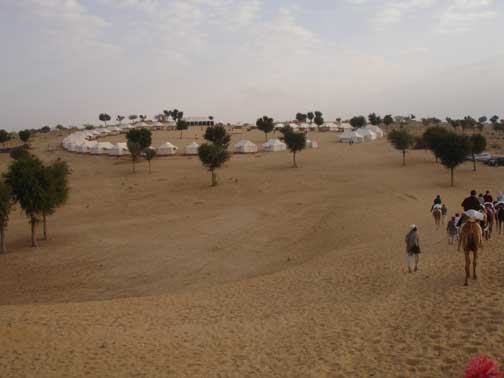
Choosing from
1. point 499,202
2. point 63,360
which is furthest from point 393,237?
point 63,360

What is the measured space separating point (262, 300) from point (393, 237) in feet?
36.1

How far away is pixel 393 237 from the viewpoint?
72.8 ft

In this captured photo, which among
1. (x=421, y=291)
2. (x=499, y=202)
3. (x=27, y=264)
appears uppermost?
(x=499, y=202)

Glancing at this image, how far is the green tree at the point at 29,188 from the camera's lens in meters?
27.1

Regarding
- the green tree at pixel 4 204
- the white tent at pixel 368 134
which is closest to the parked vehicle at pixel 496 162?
the white tent at pixel 368 134

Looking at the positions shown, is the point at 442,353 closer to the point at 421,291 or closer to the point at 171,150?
the point at 421,291

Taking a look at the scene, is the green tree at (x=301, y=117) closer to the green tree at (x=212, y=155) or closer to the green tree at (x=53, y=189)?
the green tree at (x=212, y=155)

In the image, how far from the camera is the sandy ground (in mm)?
8750

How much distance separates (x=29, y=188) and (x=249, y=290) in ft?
61.4

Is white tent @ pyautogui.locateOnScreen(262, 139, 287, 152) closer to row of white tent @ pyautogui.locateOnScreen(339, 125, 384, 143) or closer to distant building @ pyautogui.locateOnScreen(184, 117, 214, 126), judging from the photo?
row of white tent @ pyautogui.locateOnScreen(339, 125, 384, 143)

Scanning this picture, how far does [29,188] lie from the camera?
27.1m

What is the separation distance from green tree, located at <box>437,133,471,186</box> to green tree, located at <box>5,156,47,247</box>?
3549 cm

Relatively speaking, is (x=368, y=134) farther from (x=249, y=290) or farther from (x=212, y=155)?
(x=249, y=290)

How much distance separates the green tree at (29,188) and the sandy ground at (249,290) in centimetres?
228
